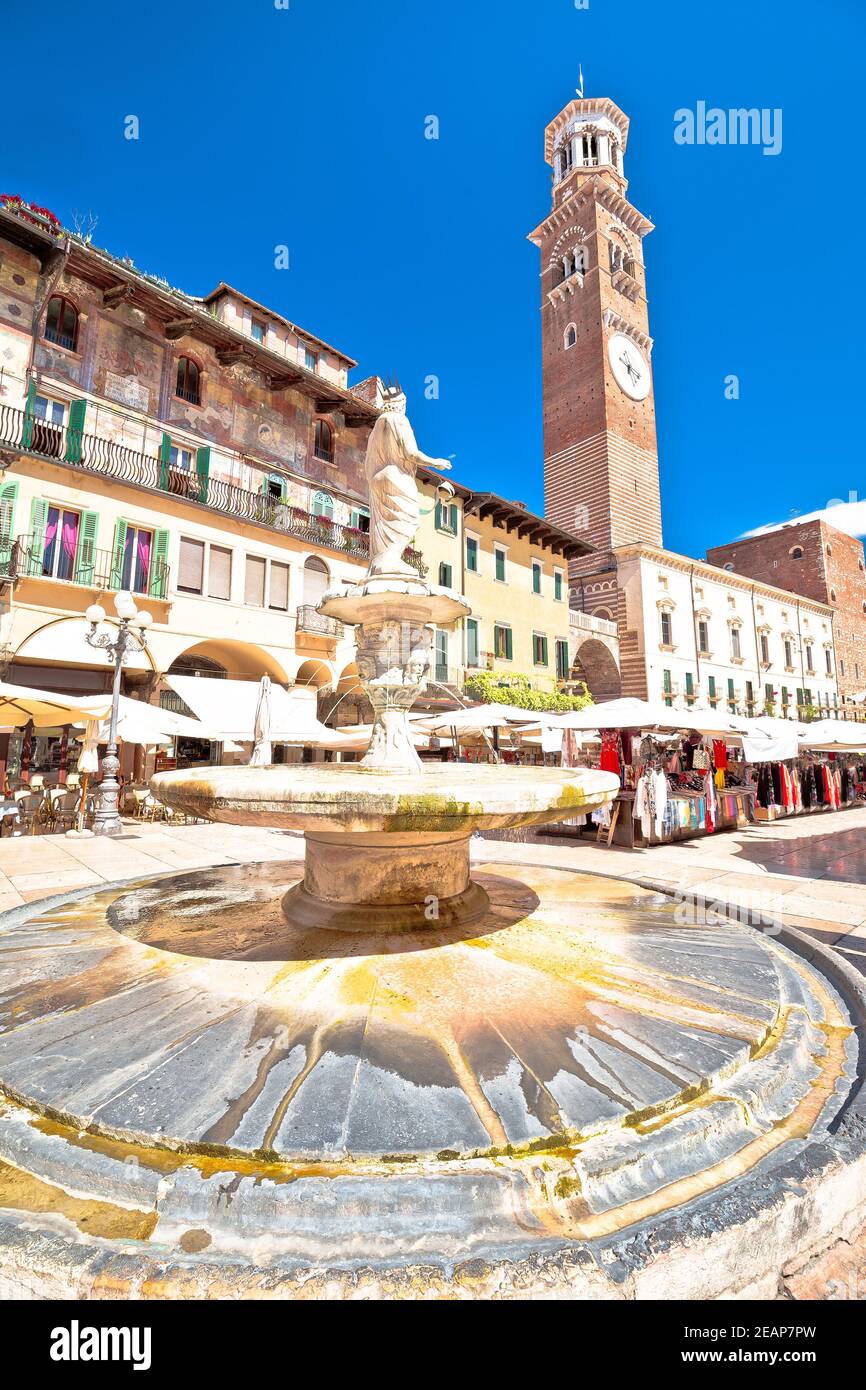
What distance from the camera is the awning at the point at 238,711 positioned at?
13.5 meters

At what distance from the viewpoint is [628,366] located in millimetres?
39719

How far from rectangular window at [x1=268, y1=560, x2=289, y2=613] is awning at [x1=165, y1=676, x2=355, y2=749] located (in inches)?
153

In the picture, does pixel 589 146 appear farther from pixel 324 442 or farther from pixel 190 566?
pixel 190 566

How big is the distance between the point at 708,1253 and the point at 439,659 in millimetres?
22905

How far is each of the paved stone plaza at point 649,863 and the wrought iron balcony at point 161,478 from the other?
9.72 metres

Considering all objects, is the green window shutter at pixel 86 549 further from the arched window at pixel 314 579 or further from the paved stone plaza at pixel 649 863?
the paved stone plaza at pixel 649 863

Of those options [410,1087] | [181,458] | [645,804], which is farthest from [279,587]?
[410,1087]

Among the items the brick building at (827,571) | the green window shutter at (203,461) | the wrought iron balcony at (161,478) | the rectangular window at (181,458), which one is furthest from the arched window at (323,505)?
the brick building at (827,571)

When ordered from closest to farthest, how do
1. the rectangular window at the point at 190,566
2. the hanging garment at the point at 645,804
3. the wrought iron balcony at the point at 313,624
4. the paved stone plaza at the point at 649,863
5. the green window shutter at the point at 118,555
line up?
the paved stone plaza at the point at 649,863, the hanging garment at the point at 645,804, the green window shutter at the point at 118,555, the rectangular window at the point at 190,566, the wrought iron balcony at the point at 313,624

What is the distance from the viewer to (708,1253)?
1568 mm

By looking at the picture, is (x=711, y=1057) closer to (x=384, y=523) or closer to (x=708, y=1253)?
(x=708, y=1253)
